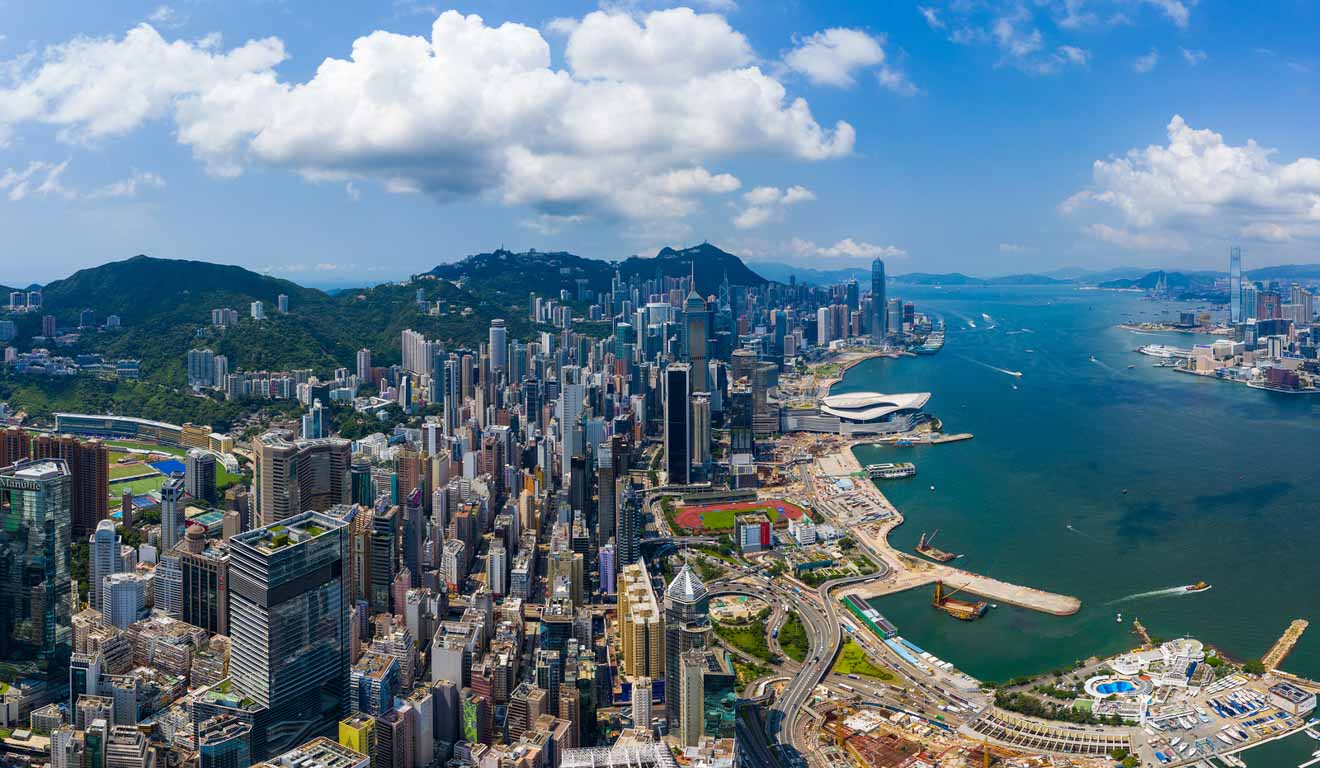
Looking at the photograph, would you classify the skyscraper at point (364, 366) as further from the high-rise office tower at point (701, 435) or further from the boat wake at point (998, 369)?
the boat wake at point (998, 369)

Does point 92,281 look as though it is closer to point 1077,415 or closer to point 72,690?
Answer: point 72,690

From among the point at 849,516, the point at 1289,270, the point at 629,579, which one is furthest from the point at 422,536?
the point at 1289,270

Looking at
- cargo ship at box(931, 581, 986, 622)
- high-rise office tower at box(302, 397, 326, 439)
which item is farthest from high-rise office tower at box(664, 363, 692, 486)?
high-rise office tower at box(302, 397, 326, 439)

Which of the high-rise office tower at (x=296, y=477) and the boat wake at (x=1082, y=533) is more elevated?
the high-rise office tower at (x=296, y=477)

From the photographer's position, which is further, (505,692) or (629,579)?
(629,579)

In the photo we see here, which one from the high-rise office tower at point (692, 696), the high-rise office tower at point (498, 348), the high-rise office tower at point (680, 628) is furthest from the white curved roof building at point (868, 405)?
the high-rise office tower at point (692, 696)

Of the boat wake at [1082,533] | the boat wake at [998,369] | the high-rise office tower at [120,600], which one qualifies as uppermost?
the boat wake at [998,369]

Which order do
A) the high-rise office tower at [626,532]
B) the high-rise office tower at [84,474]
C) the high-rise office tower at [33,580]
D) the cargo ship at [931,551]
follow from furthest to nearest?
the cargo ship at [931,551] < the high-rise office tower at [84,474] < the high-rise office tower at [626,532] < the high-rise office tower at [33,580]
